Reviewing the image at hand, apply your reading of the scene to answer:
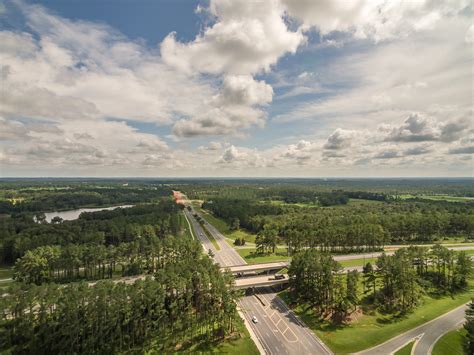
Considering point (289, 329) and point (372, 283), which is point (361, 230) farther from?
point (289, 329)

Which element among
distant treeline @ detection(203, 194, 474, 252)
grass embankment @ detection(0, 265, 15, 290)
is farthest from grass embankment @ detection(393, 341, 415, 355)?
grass embankment @ detection(0, 265, 15, 290)

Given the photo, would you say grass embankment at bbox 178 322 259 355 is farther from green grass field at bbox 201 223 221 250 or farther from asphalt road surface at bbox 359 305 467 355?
green grass field at bbox 201 223 221 250

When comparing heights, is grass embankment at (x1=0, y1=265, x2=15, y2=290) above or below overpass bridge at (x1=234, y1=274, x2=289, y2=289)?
below

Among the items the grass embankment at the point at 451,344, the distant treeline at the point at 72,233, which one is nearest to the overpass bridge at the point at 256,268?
the grass embankment at the point at 451,344

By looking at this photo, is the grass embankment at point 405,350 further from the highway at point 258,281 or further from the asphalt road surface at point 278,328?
the highway at point 258,281

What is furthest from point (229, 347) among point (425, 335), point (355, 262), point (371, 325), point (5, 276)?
point (5, 276)

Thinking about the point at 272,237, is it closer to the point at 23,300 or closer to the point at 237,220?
the point at 237,220
